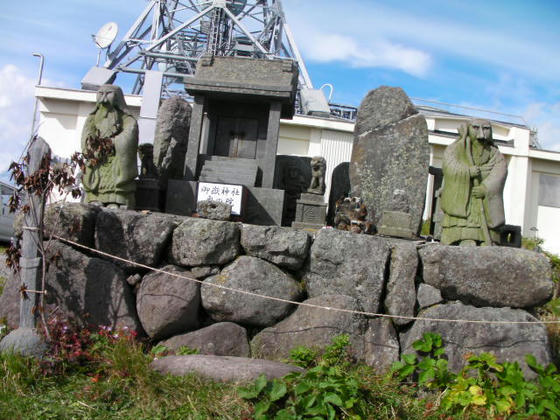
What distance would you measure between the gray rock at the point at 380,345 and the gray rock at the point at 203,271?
1490 millimetres

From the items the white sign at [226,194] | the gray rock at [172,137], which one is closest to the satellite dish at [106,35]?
the gray rock at [172,137]

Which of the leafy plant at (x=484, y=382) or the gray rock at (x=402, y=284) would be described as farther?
the gray rock at (x=402, y=284)

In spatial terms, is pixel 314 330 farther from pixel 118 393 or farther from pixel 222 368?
pixel 118 393

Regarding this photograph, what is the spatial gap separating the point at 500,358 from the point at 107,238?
363 cm

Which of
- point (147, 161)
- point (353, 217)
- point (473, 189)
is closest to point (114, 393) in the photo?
point (353, 217)

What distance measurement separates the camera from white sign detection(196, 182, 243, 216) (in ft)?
22.4

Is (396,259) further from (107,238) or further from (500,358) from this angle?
(107,238)

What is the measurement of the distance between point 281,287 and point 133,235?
144cm

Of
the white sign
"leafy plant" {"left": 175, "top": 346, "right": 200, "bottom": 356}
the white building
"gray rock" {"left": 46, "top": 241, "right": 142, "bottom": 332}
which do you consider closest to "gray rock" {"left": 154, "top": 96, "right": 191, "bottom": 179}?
the white sign

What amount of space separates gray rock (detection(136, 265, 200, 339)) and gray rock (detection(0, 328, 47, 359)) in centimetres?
95

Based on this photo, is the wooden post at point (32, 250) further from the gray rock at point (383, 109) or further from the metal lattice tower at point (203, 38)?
the metal lattice tower at point (203, 38)

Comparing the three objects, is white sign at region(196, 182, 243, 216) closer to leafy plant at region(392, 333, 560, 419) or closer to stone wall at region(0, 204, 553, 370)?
stone wall at region(0, 204, 553, 370)

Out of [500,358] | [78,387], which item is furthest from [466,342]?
[78,387]

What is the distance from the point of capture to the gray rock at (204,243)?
15.9ft
